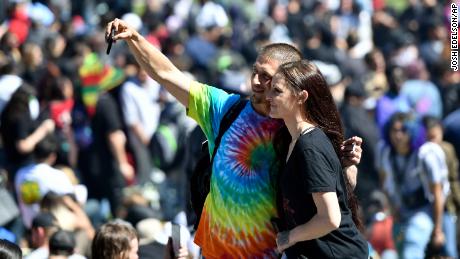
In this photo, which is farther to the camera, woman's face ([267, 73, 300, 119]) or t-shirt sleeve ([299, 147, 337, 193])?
woman's face ([267, 73, 300, 119])

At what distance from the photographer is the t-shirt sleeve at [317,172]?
3.96 meters

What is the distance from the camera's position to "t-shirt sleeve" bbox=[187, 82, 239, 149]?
4.60 meters

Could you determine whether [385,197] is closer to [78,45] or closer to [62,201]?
[62,201]

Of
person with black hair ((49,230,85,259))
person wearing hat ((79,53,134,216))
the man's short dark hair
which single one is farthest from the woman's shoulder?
person wearing hat ((79,53,134,216))

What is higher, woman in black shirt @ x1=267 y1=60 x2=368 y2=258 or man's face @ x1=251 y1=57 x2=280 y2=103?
man's face @ x1=251 y1=57 x2=280 y2=103

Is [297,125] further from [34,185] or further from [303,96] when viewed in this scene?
[34,185]

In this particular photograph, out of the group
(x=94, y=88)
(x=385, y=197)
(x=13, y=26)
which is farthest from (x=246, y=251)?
(x=13, y=26)

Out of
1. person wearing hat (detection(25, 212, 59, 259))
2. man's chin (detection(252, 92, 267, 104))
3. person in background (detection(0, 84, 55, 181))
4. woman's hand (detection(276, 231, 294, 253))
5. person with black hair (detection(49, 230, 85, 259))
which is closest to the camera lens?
woman's hand (detection(276, 231, 294, 253))

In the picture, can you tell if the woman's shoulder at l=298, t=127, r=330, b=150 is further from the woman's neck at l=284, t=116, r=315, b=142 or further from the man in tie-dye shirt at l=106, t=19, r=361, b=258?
the man in tie-dye shirt at l=106, t=19, r=361, b=258

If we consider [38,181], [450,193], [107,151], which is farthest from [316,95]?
[107,151]

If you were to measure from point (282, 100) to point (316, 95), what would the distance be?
0.46 feet

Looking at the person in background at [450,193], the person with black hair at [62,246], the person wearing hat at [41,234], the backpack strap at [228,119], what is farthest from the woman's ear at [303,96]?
the person in background at [450,193]

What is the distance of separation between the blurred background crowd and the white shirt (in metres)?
0.01

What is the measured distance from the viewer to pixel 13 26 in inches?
516
